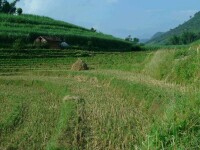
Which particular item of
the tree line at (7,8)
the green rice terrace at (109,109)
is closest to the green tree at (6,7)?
the tree line at (7,8)

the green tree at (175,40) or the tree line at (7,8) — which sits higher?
the tree line at (7,8)

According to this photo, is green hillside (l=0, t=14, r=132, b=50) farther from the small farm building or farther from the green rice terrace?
the green rice terrace

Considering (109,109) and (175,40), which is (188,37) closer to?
(175,40)

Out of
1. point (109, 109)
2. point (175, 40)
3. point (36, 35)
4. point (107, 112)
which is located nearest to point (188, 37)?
point (175, 40)

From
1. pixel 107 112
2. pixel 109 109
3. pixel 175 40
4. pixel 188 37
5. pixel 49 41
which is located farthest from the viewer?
pixel 175 40

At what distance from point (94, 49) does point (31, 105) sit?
32016 millimetres

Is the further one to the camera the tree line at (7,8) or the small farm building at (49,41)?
the tree line at (7,8)

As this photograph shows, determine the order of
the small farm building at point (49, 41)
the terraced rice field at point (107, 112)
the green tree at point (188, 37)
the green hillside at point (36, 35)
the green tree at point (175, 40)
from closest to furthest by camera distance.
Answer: the terraced rice field at point (107, 112)
the green hillside at point (36, 35)
the small farm building at point (49, 41)
the green tree at point (188, 37)
the green tree at point (175, 40)

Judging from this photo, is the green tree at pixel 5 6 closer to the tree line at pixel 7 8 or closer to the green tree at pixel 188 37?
the tree line at pixel 7 8

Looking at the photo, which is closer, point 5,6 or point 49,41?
point 49,41

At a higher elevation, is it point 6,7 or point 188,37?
point 6,7

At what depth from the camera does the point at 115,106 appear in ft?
44.8

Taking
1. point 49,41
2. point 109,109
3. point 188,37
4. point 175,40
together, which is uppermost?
point 188,37

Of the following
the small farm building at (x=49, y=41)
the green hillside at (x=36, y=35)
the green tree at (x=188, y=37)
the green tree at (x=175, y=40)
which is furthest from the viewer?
the green tree at (x=175, y=40)
